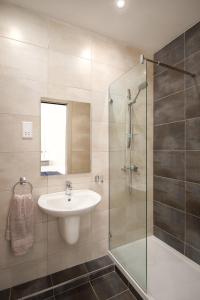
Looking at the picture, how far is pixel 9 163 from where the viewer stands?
1.47m

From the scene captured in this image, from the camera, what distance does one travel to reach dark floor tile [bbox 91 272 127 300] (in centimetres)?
151

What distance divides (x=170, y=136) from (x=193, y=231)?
1.11m

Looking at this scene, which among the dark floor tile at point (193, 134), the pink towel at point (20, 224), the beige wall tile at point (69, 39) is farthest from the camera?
the dark floor tile at point (193, 134)

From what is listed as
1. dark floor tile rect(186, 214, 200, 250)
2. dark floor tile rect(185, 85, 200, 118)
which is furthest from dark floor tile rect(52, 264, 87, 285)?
dark floor tile rect(185, 85, 200, 118)

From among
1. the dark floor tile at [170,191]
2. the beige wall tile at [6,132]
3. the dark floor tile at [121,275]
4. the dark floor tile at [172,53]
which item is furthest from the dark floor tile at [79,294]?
the dark floor tile at [172,53]

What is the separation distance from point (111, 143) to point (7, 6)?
162 cm

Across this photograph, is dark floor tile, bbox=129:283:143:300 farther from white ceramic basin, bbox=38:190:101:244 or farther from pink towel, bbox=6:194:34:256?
pink towel, bbox=6:194:34:256

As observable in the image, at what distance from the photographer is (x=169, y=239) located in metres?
2.07

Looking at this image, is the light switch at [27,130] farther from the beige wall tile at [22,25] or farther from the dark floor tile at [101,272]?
the dark floor tile at [101,272]

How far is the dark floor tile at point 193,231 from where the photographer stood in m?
1.76

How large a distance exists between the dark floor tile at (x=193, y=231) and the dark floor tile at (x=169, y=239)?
0.13 m

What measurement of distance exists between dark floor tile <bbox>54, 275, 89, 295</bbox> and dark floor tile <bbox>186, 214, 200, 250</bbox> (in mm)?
1192

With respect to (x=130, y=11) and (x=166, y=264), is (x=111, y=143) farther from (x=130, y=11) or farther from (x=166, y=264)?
(x=166, y=264)

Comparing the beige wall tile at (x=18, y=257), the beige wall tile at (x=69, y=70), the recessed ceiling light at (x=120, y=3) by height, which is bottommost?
the beige wall tile at (x=18, y=257)
